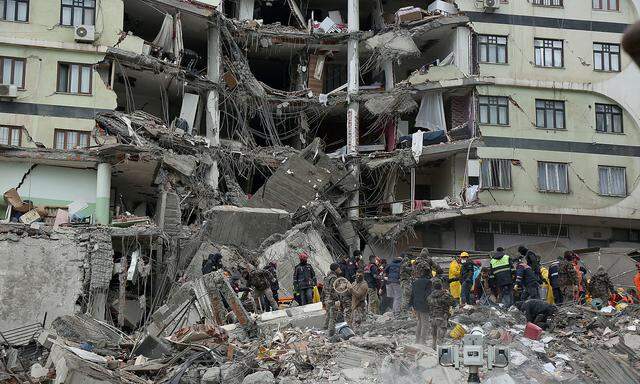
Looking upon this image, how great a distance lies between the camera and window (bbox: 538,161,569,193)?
35.2m

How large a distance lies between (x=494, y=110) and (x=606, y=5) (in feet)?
23.8

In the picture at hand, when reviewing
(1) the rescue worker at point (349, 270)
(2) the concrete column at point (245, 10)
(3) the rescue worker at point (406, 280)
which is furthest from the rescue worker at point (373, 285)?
(2) the concrete column at point (245, 10)

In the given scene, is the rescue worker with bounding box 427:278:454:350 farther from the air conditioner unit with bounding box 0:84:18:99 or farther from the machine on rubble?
the air conditioner unit with bounding box 0:84:18:99

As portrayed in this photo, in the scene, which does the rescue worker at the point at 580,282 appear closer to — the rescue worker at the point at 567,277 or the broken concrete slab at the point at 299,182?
the rescue worker at the point at 567,277

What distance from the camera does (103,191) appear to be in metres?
28.7

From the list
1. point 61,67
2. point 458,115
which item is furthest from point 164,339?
point 458,115

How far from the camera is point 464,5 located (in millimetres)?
36594

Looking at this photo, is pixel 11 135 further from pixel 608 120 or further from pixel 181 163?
pixel 608 120

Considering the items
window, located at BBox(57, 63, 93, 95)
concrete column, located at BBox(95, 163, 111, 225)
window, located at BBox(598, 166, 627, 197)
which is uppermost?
window, located at BBox(57, 63, 93, 95)

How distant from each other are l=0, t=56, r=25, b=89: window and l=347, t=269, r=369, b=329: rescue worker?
1715 centimetres

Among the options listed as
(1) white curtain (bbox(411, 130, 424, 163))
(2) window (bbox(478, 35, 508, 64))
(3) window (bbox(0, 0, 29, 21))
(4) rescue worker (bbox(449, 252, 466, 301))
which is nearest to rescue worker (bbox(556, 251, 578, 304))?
(4) rescue worker (bbox(449, 252, 466, 301))

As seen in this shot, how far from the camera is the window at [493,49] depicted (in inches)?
1431

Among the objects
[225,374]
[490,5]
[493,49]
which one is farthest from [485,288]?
[490,5]

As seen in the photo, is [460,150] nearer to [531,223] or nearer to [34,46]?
[531,223]
